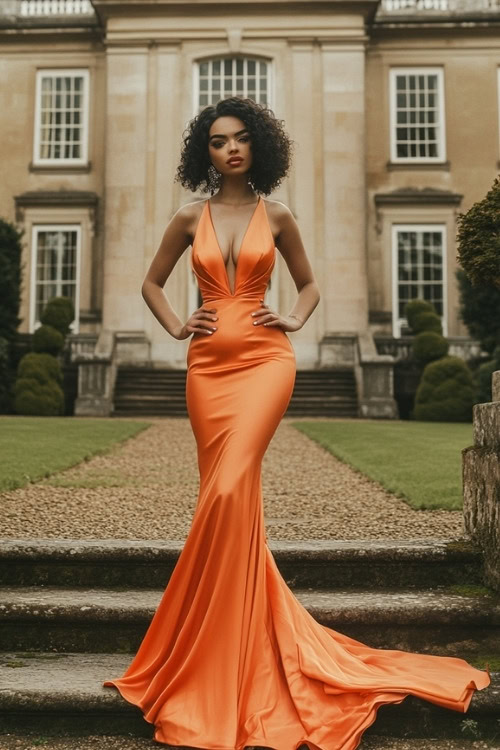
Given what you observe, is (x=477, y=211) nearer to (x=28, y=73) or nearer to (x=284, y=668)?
(x=284, y=668)

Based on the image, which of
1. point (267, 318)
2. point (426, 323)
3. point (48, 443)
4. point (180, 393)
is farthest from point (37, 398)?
point (267, 318)

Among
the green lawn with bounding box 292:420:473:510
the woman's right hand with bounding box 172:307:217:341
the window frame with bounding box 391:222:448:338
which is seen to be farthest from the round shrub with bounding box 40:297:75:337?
the woman's right hand with bounding box 172:307:217:341

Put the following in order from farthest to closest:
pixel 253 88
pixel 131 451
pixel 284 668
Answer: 1. pixel 253 88
2. pixel 131 451
3. pixel 284 668

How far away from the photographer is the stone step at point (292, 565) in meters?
3.84

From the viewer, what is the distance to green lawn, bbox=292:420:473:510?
6.89m

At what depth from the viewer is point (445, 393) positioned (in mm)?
16609

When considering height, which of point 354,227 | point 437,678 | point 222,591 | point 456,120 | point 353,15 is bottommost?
point 437,678

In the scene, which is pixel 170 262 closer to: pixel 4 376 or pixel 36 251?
pixel 4 376

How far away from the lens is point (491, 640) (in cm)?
349

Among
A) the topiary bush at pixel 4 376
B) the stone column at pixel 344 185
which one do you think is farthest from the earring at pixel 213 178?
the stone column at pixel 344 185

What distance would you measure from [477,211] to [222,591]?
217cm

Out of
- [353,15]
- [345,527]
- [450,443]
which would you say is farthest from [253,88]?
[345,527]

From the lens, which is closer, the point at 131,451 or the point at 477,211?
the point at 477,211

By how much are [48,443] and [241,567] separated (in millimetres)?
7974
